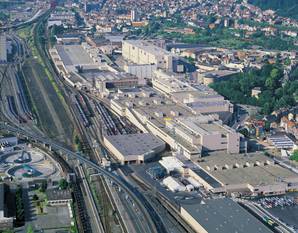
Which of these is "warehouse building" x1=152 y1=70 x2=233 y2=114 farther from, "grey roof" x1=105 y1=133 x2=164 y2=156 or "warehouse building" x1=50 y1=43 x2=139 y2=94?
"grey roof" x1=105 y1=133 x2=164 y2=156

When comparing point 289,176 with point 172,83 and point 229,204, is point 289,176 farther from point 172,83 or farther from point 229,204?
point 172,83

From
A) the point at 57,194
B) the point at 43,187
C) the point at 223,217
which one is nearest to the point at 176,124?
the point at 43,187

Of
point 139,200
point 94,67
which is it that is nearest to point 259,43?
point 94,67

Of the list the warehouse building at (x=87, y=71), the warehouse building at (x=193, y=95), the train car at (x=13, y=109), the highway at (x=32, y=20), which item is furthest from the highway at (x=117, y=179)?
the highway at (x=32, y=20)

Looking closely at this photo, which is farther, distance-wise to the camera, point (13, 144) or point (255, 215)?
point (13, 144)

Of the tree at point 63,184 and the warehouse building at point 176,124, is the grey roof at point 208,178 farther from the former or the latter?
the tree at point 63,184
